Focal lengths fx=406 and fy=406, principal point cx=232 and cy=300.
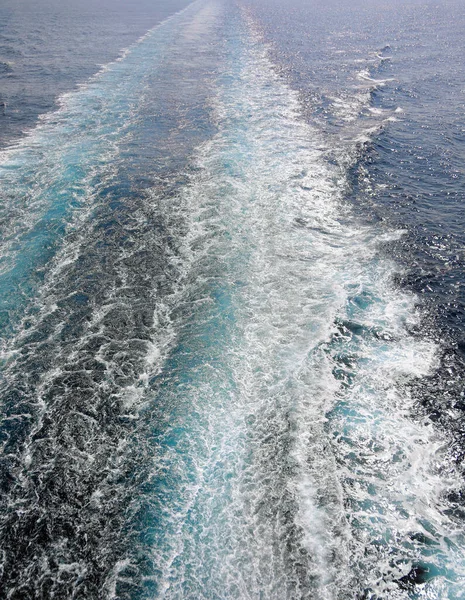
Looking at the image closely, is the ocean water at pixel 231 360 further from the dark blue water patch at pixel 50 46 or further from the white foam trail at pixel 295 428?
the dark blue water patch at pixel 50 46

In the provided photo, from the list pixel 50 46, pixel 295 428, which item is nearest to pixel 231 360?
pixel 295 428

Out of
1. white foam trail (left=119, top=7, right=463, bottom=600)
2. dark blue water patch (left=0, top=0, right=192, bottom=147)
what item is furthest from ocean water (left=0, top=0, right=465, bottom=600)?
dark blue water patch (left=0, top=0, right=192, bottom=147)

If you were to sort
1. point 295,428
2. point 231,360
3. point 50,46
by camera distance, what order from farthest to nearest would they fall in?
point 50,46
point 231,360
point 295,428

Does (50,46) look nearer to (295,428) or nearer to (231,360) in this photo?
(231,360)

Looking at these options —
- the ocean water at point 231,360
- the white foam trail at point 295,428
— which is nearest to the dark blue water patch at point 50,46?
the ocean water at point 231,360

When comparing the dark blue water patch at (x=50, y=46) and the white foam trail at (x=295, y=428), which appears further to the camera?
the dark blue water patch at (x=50, y=46)

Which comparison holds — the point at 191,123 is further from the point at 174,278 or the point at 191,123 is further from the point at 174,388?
the point at 174,388

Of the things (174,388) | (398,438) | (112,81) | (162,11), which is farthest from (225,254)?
(162,11)

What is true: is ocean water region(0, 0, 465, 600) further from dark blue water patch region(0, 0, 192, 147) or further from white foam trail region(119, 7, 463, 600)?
dark blue water patch region(0, 0, 192, 147)
